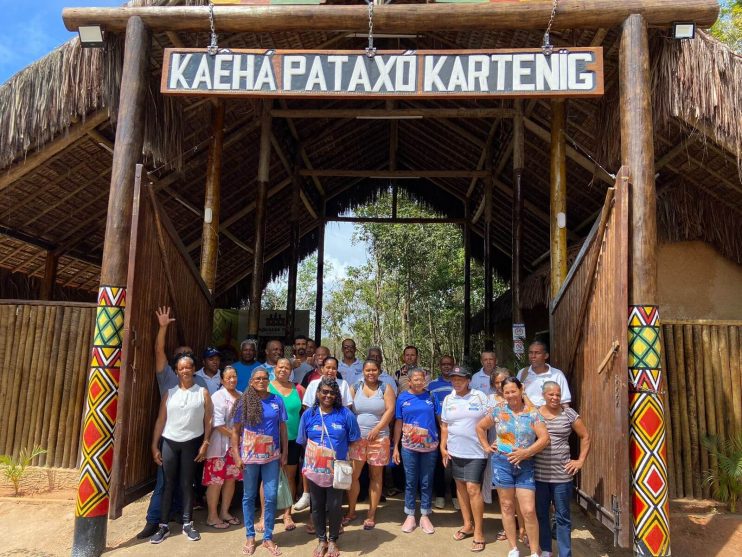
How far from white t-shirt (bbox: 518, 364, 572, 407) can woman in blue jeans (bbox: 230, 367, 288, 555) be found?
2091mm

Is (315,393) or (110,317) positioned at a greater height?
(110,317)

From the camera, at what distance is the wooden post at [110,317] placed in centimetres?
445

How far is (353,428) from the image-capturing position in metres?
4.38

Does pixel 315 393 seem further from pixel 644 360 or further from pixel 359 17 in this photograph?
pixel 359 17

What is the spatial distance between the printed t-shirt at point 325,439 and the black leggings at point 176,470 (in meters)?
0.92

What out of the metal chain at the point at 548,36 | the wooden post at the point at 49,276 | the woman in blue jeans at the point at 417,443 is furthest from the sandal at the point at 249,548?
the wooden post at the point at 49,276

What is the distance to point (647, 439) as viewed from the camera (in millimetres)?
4320

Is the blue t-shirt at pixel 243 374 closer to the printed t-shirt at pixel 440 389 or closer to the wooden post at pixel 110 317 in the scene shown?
the wooden post at pixel 110 317

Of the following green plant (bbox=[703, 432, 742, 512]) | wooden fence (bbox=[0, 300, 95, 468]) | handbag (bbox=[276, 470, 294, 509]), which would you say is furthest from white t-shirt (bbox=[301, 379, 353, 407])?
green plant (bbox=[703, 432, 742, 512])

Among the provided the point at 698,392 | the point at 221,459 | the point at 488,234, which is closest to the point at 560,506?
the point at 698,392

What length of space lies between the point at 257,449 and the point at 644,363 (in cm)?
299

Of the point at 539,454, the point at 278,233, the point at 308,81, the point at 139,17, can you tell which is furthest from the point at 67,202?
the point at 539,454

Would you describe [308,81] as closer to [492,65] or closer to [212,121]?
[492,65]

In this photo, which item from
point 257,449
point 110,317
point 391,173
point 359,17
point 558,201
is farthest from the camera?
point 391,173
